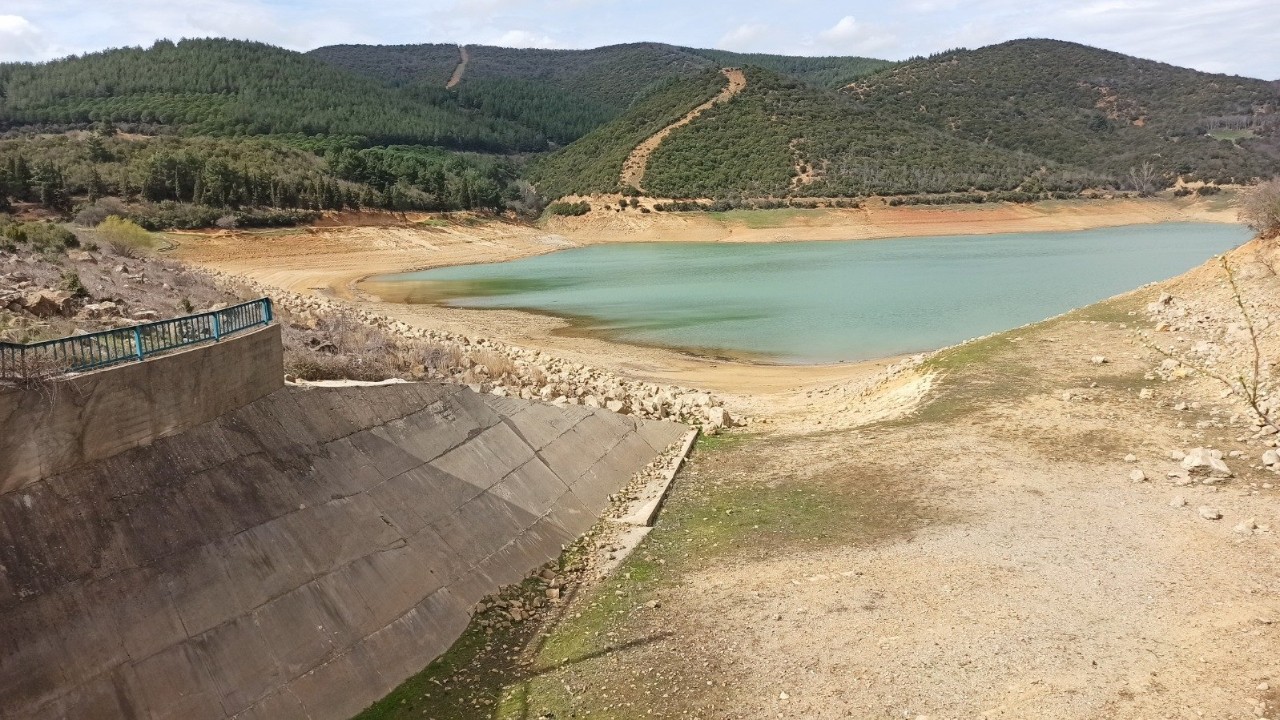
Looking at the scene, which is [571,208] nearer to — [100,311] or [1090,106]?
[100,311]

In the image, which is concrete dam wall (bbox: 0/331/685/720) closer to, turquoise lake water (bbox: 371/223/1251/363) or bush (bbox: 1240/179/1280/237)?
turquoise lake water (bbox: 371/223/1251/363)

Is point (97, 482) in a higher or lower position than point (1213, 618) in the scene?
higher

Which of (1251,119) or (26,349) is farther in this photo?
(1251,119)

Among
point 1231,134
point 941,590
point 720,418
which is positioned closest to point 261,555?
point 941,590

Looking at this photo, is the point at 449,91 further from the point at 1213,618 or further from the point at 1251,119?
the point at 1213,618

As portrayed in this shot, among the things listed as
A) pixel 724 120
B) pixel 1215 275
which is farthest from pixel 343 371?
pixel 724 120

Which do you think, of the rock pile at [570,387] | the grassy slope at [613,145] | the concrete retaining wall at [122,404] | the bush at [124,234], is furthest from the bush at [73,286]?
the grassy slope at [613,145]

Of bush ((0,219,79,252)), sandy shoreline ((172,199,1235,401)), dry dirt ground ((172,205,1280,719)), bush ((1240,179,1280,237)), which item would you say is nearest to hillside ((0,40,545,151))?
sandy shoreline ((172,199,1235,401))

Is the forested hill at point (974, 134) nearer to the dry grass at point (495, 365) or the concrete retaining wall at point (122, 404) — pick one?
the dry grass at point (495, 365)
